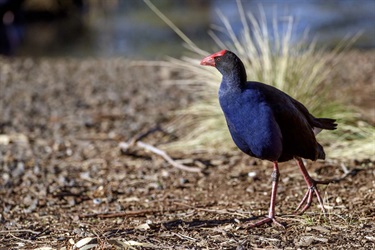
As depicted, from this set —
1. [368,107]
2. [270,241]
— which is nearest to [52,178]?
[270,241]

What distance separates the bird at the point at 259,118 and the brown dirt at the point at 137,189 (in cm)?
32

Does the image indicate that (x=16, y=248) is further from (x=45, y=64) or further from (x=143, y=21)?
(x=143, y=21)

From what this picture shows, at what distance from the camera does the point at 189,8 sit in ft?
62.3

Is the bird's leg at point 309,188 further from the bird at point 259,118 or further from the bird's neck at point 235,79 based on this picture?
the bird's neck at point 235,79

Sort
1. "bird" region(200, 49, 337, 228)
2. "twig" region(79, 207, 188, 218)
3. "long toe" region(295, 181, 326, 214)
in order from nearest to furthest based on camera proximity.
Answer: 1. "bird" region(200, 49, 337, 228)
2. "long toe" region(295, 181, 326, 214)
3. "twig" region(79, 207, 188, 218)

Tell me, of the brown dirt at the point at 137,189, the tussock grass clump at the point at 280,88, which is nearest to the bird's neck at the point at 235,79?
the brown dirt at the point at 137,189

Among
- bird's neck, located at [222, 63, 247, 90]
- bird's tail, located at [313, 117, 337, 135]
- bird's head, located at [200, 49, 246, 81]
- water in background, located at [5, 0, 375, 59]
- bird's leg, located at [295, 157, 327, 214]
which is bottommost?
water in background, located at [5, 0, 375, 59]

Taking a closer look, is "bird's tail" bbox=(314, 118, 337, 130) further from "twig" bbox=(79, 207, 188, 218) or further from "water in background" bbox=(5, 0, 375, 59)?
"water in background" bbox=(5, 0, 375, 59)

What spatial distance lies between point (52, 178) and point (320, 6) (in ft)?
43.9

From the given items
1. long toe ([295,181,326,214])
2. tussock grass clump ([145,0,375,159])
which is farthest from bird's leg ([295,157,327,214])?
tussock grass clump ([145,0,375,159])

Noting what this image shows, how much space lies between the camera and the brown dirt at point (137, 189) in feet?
11.0

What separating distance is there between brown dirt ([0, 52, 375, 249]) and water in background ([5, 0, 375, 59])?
475 centimetres

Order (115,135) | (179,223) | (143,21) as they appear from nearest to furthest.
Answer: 1. (179,223)
2. (115,135)
3. (143,21)

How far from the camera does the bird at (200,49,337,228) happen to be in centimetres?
325
